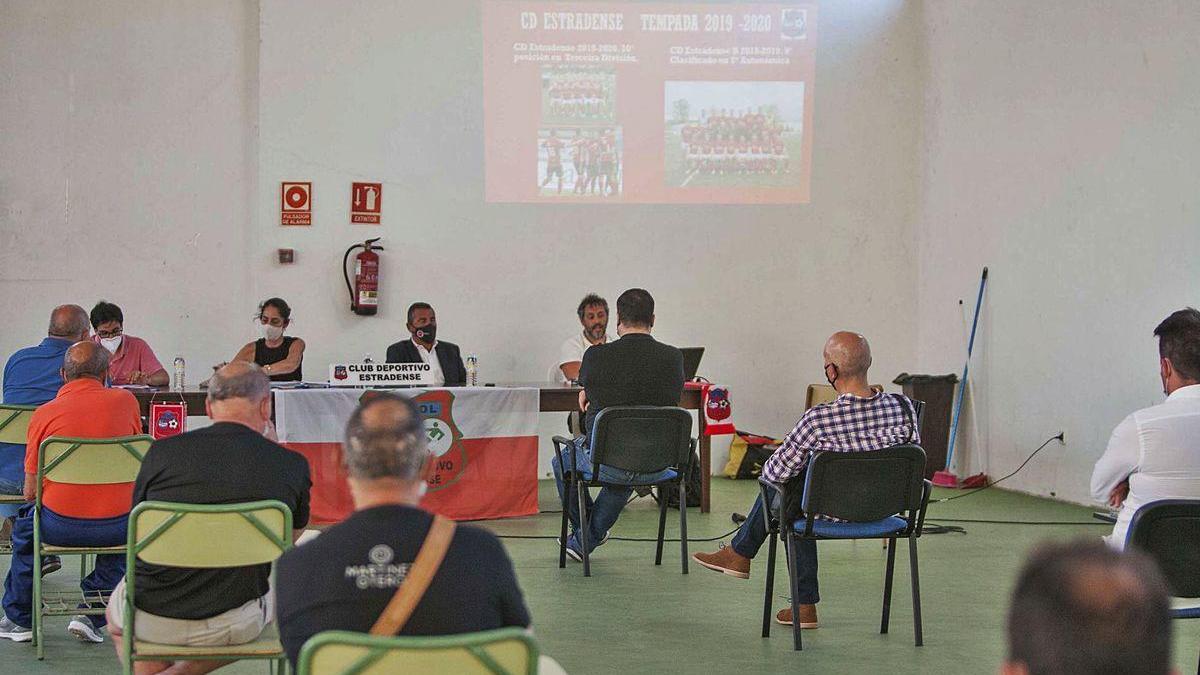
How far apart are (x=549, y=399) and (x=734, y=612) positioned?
2.38m

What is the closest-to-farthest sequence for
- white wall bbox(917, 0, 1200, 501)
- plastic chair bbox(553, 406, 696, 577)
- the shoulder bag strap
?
the shoulder bag strap < plastic chair bbox(553, 406, 696, 577) < white wall bbox(917, 0, 1200, 501)

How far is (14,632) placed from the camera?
14.5 ft

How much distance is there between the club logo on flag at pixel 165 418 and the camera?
626cm

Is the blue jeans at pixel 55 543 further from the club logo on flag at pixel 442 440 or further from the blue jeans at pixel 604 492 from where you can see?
the club logo on flag at pixel 442 440

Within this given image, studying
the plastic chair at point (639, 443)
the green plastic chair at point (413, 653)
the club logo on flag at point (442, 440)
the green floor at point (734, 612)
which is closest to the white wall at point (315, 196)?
the club logo on flag at point (442, 440)

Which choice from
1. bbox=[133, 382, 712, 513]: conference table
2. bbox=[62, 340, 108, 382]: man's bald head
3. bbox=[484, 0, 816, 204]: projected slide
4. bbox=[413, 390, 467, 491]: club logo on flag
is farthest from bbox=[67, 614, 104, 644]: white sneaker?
bbox=[484, 0, 816, 204]: projected slide

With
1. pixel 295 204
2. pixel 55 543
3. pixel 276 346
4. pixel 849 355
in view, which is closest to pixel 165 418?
pixel 276 346

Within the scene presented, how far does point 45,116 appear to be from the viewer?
8312 mm

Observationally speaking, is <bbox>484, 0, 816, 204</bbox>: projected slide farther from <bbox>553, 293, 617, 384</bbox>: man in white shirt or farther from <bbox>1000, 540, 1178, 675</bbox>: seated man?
<bbox>1000, 540, 1178, 675</bbox>: seated man

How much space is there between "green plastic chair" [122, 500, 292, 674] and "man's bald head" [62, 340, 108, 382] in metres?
1.43

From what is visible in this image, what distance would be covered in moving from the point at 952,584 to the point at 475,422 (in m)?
2.76

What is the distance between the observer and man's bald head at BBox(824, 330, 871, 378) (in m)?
4.35

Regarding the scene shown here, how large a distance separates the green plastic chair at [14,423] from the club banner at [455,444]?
1800 millimetres

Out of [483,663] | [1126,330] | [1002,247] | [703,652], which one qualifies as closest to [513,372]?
[1002,247]
